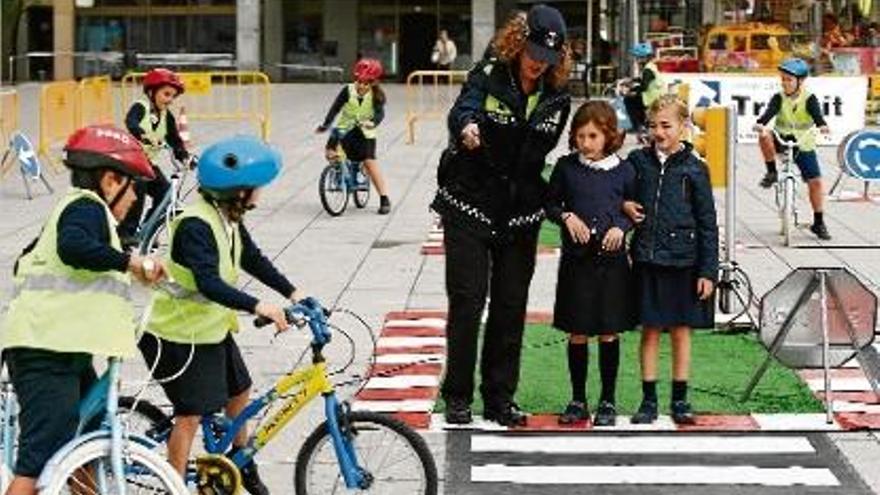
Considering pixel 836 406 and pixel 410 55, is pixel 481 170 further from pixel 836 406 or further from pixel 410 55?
pixel 410 55

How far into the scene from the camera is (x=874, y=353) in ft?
29.4

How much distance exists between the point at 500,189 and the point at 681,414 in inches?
57.3

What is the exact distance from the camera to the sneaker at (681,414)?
27.8 feet

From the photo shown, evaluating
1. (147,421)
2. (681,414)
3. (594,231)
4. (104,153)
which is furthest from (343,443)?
(681,414)

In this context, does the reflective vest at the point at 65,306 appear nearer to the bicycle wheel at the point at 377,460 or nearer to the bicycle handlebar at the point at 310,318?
the bicycle handlebar at the point at 310,318

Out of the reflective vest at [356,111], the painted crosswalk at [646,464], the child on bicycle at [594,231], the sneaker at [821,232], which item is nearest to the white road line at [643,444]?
the painted crosswalk at [646,464]

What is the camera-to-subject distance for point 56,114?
2462 centimetres

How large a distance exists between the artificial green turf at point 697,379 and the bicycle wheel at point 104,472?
3.45 metres

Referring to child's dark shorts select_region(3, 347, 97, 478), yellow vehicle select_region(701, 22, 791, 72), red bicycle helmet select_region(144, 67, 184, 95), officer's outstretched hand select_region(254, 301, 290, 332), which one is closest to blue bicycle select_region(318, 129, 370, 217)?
red bicycle helmet select_region(144, 67, 184, 95)

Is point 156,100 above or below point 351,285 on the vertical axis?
above

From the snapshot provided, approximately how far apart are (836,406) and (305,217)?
9659mm

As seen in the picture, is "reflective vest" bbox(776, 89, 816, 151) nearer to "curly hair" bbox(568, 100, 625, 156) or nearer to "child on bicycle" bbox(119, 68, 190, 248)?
"child on bicycle" bbox(119, 68, 190, 248)

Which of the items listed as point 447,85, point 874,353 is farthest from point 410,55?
point 874,353

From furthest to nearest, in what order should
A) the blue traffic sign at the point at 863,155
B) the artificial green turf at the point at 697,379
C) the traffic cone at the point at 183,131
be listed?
the blue traffic sign at the point at 863,155
the traffic cone at the point at 183,131
the artificial green turf at the point at 697,379
